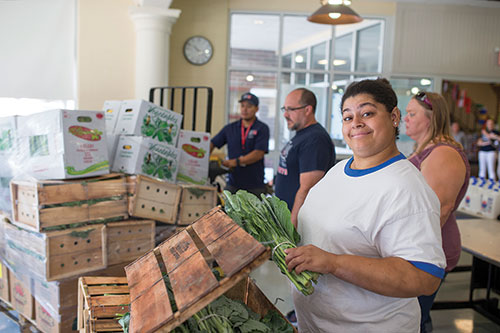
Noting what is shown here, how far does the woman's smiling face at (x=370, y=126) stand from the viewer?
1298 mm

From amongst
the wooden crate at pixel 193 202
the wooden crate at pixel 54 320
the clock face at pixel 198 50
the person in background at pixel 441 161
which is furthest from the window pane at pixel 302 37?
the wooden crate at pixel 54 320

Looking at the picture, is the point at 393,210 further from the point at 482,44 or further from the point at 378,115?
the point at 482,44

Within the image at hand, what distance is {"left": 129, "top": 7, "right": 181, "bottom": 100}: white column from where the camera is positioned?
20.2ft

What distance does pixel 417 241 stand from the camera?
1143 millimetres

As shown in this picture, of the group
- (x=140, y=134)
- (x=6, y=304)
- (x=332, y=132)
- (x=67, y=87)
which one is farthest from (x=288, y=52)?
(x=6, y=304)

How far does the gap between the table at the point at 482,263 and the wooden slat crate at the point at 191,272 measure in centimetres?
216

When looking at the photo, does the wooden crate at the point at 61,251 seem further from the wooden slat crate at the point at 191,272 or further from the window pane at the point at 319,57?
the window pane at the point at 319,57

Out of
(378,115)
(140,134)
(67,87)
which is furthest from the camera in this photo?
(67,87)

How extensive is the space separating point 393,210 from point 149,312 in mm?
679

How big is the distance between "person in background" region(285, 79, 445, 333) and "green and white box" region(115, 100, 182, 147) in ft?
6.21

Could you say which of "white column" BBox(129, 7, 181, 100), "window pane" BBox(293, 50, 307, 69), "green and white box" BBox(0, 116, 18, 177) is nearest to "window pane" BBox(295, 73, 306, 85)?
"window pane" BBox(293, 50, 307, 69)

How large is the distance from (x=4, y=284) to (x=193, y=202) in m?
1.54

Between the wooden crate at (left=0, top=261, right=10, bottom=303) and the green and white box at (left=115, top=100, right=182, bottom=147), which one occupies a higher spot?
the green and white box at (left=115, top=100, right=182, bottom=147)

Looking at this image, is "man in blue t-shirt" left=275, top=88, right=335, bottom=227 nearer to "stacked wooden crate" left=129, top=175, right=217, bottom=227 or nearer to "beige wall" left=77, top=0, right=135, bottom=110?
"stacked wooden crate" left=129, top=175, right=217, bottom=227
